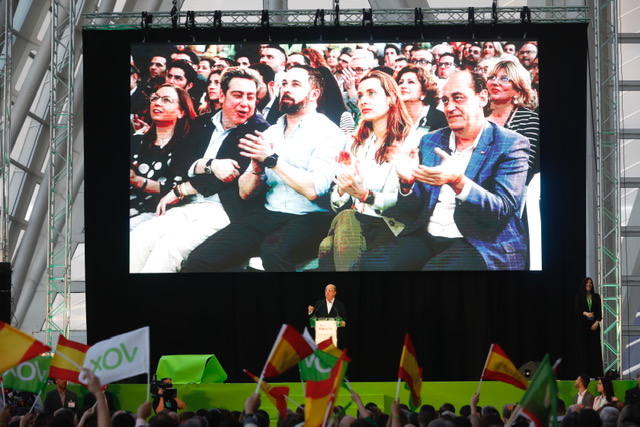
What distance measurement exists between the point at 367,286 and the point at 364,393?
11.9 ft

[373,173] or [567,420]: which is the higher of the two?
[373,173]

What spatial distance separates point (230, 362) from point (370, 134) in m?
4.05

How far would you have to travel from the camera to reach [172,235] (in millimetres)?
15094

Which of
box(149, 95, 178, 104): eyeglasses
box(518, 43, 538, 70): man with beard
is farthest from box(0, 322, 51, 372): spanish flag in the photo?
box(518, 43, 538, 70): man with beard

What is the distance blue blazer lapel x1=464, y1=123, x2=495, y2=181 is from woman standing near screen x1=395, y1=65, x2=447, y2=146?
1.96 ft

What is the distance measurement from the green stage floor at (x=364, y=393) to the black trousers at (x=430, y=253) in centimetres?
309

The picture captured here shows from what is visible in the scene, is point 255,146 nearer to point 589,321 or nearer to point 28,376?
point 589,321

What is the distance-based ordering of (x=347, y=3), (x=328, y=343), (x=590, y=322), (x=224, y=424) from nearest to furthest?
(x=224, y=424)
(x=328, y=343)
(x=590, y=322)
(x=347, y=3)

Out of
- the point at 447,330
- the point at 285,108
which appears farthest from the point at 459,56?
the point at 447,330

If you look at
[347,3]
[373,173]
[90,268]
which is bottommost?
[90,268]

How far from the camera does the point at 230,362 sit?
51.2 ft

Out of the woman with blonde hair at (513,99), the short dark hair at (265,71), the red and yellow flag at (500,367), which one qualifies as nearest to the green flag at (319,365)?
the red and yellow flag at (500,367)

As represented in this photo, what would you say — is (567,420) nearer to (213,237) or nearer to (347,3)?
(213,237)

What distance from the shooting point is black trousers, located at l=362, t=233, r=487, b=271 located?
1490 cm
